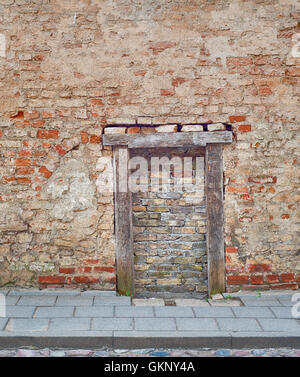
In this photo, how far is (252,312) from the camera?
3.33 metres

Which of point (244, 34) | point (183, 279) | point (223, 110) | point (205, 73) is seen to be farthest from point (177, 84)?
point (183, 279)

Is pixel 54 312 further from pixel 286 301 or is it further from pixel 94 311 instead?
pixel 286 301

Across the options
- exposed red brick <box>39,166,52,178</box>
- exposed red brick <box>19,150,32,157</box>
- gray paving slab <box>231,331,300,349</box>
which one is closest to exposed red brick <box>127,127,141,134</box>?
exposed red brick <box>39,166,52,178</box>

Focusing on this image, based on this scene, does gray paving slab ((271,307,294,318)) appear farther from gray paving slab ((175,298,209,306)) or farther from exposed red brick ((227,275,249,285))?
gray paving slab ((175,298,209,306))

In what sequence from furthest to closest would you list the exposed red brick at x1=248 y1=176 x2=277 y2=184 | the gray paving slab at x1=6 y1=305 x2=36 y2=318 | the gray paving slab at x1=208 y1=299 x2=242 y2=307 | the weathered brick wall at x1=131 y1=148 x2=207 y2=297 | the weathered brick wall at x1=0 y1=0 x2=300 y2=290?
the weathered brick wall at x1=131 y1=148 x2=207 y2=297
the exposed red brick at x1=248 y1=176 x2=277 y2=184
the weathered brick wall at x1=0 y1=0 x2=300 y2=290
the gray paving slab at x1=208 y1=299 x2=242 y2=307
the gray paving slab at x1=6 y1=305 x2=36 y2=318

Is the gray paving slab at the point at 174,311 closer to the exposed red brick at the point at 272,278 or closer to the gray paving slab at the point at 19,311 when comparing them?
the exposed red brick at the point at 272,278

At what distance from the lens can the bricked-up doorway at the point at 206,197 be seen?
12.2ft

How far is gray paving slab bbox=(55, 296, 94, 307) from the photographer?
3469mm

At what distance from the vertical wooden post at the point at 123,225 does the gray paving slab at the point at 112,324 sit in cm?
66

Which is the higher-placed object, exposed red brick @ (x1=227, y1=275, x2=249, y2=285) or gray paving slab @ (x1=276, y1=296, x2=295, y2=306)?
exposed red brick @ (x1=227, y1=275, x2=249, y2=285)

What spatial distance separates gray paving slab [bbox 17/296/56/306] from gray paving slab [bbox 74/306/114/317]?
330mm

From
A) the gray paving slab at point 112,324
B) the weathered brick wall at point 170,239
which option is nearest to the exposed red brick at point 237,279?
the weathered brick wall at point 170,239

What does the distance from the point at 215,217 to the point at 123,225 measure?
0.98m

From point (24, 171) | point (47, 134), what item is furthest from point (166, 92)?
point (24, 171)
